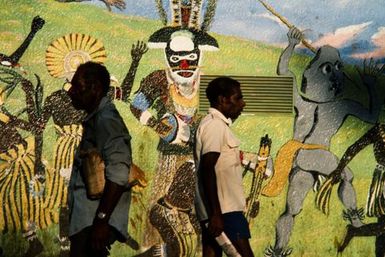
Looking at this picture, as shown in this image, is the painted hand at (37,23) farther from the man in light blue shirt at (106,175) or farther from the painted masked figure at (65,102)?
the man in light blue shirt at (106,175)

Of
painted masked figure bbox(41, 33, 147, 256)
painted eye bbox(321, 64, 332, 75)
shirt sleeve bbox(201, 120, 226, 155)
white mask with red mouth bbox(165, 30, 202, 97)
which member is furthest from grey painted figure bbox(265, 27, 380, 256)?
shirt sleeve bbox(201, 120, 226, 155)

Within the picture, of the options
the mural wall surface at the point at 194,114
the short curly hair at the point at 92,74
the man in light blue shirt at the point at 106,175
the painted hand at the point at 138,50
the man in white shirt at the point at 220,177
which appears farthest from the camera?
the painted hand at the point at 138,50

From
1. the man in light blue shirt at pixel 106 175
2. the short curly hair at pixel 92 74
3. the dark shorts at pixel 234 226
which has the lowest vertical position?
the dark shorts at pixel 234 226

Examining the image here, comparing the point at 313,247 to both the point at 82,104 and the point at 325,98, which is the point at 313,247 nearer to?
the point at 325,98

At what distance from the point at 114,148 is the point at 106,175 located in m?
0.14

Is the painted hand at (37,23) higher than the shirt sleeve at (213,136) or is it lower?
higher

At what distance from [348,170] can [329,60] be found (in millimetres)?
864

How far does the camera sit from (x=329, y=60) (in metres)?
7.88

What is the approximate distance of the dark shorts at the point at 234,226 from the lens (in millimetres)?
5648

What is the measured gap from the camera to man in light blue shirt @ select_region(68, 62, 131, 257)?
4801mm

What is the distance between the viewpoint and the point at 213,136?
222 inches

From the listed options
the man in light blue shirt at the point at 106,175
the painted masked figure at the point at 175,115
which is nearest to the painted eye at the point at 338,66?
the painted masked figure at the point at 175,115

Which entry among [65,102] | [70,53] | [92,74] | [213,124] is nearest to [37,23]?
[70,53]

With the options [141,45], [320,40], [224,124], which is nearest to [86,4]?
[141,45]
